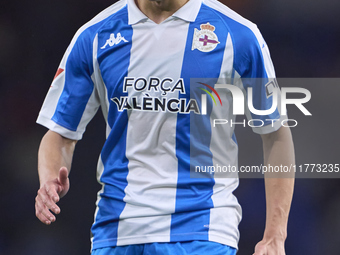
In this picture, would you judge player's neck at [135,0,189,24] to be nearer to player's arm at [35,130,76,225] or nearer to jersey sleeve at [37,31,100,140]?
jersey sleeve at [37,31,100,140]

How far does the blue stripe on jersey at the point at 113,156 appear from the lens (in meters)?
2.07

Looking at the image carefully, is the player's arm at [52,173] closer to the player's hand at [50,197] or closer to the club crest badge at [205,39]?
the player's hand at [50,197]

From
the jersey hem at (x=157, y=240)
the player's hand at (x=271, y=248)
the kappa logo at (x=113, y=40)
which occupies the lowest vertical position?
the player's hand at (x=271, y=248)

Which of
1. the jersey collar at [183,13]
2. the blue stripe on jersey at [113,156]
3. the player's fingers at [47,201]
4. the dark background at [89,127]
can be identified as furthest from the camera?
the dark background at [89,127]

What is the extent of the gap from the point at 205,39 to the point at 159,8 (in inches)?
7.8

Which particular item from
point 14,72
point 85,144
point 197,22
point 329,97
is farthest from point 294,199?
point 14,72

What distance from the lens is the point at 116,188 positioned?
2096mm

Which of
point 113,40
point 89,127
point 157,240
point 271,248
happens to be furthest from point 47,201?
point 89,127

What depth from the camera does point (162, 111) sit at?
209cm

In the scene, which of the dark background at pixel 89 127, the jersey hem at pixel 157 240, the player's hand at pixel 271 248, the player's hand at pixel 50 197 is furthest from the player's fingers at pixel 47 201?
the dark background at pixel 89 127

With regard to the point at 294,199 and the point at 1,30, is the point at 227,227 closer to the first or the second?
the point at 294,199

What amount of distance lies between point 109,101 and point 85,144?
107 centimetres

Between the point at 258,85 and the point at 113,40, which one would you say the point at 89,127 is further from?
the point at 258,85

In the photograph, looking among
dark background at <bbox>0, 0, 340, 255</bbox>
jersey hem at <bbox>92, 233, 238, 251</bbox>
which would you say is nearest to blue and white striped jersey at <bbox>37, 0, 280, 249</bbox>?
jersey hem at <bbox>92, 233, 238, 251</bbox>
